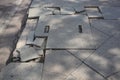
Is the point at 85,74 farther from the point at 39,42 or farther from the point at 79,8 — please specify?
the point at 79,8

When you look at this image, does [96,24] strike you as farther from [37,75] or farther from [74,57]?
[37,75]

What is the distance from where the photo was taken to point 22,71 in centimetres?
327

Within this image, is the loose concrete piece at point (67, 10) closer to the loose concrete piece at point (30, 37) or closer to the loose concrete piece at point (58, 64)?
the loose concrete piece at point (30, 37)

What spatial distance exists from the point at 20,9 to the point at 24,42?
196 centimetres

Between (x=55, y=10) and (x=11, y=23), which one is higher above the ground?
(x=55, y=10)

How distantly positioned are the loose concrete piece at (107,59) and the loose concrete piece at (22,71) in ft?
2.69

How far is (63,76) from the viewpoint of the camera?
316cm

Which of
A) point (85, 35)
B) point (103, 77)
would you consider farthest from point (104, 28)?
point (103, 77)

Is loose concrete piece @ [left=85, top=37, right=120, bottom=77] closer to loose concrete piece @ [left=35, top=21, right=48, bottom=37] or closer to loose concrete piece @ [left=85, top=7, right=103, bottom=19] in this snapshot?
loose concrete piece @ [left=85, top=7, right=103, bottom=19]

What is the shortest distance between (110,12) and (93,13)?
1.43 feet

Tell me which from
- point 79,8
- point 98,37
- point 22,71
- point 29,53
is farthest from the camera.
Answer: point 79,8

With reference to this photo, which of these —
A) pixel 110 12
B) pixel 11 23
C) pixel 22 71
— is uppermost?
pixel 110 12

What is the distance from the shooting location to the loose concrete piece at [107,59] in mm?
3273

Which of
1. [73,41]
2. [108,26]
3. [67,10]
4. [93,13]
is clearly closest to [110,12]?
[93,13]
